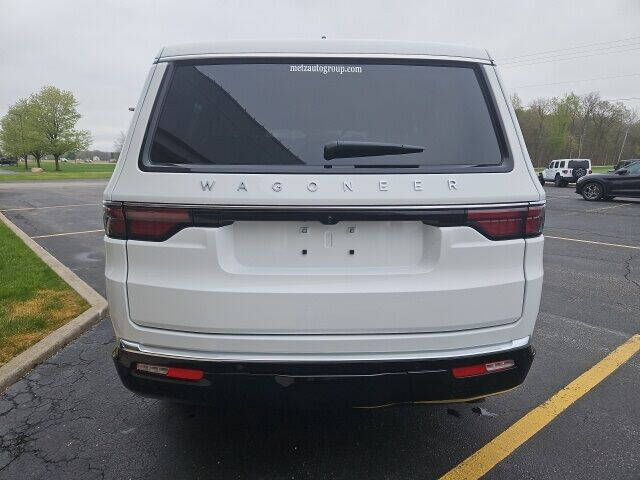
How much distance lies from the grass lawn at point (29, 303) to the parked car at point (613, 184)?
21.3 metres

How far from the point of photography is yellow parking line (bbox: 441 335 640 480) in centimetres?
243

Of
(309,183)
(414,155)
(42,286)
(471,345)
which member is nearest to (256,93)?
(309,183)

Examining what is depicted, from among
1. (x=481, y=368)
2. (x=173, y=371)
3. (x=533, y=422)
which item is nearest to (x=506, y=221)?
(x=481, y=368)

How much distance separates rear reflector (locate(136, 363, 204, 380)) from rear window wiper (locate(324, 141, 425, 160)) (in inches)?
43.9

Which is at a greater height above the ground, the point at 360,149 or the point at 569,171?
the point at 360,149

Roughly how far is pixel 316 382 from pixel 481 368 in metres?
0.76

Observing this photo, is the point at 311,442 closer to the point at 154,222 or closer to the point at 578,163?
the point at 154,222

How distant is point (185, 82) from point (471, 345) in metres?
1.78

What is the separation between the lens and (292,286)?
1982mm

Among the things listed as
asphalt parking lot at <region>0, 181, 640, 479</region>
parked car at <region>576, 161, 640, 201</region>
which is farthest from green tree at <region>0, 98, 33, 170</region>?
asphalt parking lot at <region>0, 181, 640, 479</region>

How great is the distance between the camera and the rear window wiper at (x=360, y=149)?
2016 millimetres

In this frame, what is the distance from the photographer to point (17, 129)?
229 feet

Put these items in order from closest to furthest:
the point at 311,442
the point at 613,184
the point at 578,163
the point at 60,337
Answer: the point at 311,442 < the point at 60,337 < the point at 613,184 < the point at 578,163

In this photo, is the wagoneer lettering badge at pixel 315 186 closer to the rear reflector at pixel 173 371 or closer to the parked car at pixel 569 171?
the rear reflector at pixel 173 371
